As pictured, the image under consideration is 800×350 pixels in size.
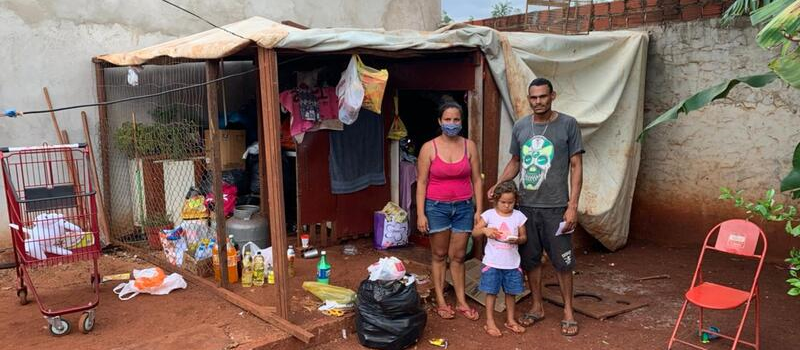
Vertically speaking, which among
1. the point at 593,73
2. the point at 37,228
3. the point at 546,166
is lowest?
the point at 37,228

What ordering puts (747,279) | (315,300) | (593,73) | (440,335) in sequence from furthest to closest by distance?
(593,73), (747,279), (315,300), (440,335)

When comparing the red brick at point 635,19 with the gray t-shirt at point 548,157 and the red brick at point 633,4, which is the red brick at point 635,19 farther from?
the gray t-shirt at point 548,157

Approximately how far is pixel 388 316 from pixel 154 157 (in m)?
3.72

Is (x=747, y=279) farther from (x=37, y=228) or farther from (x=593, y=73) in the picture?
(x=37, y=228)

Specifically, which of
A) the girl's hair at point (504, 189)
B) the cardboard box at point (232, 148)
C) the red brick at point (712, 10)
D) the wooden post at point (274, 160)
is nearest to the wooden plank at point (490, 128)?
the girl's hair at point (504, 189)

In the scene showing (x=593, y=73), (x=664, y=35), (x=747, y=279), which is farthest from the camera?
(x=664, y=35)

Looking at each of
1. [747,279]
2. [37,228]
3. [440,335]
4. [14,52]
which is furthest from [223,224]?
[747,279]

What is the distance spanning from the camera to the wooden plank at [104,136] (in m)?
6.35

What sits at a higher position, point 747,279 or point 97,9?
point 97,9

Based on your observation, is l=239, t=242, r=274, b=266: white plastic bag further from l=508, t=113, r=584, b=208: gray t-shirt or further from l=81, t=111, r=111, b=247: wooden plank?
l=508, t=113, r=584, b=208: gray t-shirt

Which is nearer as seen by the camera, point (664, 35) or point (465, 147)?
point (465, 147)

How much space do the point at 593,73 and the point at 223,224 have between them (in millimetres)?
4087

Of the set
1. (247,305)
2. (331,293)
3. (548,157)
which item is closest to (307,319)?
(331,293)

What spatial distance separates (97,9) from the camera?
6355 mm
